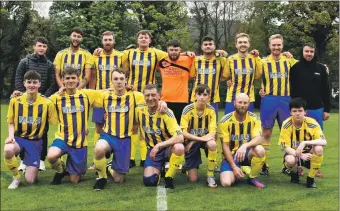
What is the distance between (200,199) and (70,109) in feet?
6.80

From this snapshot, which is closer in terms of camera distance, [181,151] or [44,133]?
[181,151]

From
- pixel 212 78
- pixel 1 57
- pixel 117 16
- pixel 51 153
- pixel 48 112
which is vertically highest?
pixel 117 16

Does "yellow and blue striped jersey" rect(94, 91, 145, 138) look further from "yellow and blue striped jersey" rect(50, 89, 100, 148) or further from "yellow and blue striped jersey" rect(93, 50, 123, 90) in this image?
"yellow and blue striped jersey" rect(93, 50, 123, 90)

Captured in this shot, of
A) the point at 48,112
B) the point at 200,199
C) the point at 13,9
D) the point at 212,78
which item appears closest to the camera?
the point at 200,199

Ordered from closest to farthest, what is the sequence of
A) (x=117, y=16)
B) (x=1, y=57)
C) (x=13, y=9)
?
1. (x=117, y=16)
2. (x=1, y=57)
3. (x=13, y=9)

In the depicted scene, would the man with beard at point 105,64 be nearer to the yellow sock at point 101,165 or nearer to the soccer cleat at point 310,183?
the yellow sock at point 101,165

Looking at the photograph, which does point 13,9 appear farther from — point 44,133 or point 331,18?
point 44,133

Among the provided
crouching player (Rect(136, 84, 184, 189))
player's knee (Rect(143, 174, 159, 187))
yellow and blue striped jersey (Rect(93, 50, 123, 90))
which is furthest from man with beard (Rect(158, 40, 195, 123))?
player's knee (Rect(143, 174, 159, 187))

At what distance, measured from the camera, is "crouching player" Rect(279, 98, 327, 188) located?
5.26 metres

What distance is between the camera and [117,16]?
29.3 meters

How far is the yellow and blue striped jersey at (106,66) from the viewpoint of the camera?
6371 millimetres

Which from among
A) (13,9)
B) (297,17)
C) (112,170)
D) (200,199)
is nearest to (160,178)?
(112,170)

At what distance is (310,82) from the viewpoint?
6.10m

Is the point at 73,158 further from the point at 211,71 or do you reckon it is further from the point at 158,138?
the point at 211,71
